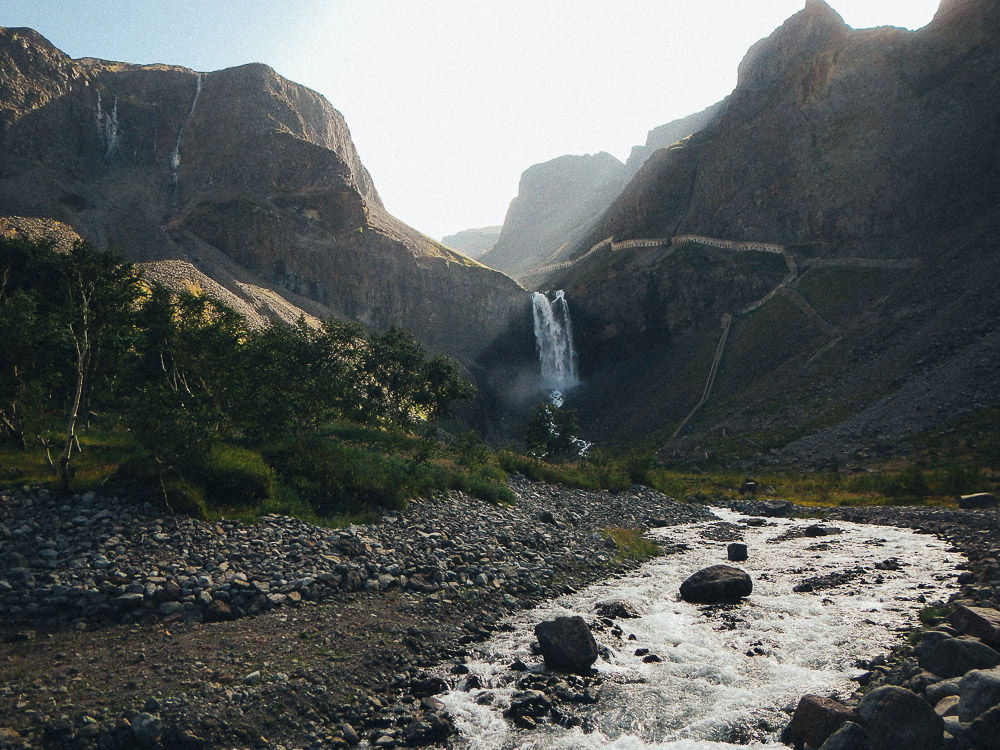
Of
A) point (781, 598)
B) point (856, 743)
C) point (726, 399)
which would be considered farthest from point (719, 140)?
point (856, 743)

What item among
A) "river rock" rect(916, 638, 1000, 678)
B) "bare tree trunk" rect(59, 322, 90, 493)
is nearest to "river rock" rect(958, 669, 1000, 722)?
"river rock" rect(916, 638, 1000, 678)

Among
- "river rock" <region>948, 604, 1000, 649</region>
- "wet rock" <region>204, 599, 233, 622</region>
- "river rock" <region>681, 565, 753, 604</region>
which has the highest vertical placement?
"wet rock" <region>204, 599, 233, 622</region>

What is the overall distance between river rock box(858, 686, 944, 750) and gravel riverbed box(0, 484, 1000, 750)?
3.31 m

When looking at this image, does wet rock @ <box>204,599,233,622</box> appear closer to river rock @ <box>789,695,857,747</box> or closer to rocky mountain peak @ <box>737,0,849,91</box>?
river rock @ <box>789,695,857,747</box>

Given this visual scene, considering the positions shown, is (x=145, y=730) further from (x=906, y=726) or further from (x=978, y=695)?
(x=978, y=695)

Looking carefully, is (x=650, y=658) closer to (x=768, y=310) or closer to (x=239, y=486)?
(x=239, y=486)

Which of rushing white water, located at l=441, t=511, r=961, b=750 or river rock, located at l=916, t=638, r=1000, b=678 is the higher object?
river rock, located at l=916, t=638, r=1000, b=678

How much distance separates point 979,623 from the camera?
12.6 meters

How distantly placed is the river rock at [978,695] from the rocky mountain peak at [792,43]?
139 m

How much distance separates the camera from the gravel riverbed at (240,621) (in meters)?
9.89

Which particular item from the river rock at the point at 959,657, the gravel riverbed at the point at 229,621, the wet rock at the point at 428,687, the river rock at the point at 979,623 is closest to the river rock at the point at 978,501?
the river rock at the point at 979,623

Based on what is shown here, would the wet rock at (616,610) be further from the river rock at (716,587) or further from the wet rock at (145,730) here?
the wet rock at (145,730)

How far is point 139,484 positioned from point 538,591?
12.9m

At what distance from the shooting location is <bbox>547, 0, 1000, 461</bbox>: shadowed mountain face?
65.1 m
